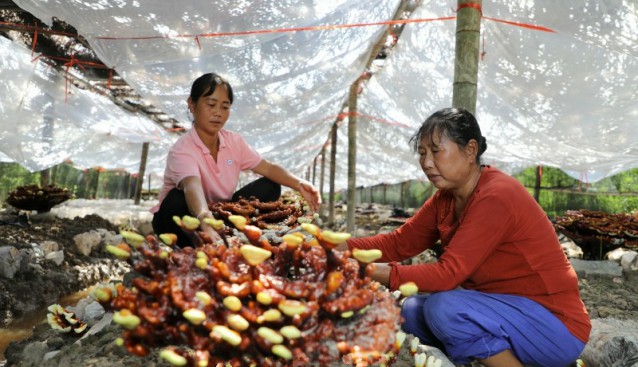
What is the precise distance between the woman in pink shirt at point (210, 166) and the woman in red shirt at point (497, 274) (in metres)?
1.01

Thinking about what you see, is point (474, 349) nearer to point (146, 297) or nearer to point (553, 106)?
point (146, 297)

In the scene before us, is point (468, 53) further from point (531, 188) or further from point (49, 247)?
point (531, 188)

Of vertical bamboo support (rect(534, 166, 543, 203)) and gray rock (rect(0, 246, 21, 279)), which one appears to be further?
vertical bamboo support (rect(534, 166, 543, 203))

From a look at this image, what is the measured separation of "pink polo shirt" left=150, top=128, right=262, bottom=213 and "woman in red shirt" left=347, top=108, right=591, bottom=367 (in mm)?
1516

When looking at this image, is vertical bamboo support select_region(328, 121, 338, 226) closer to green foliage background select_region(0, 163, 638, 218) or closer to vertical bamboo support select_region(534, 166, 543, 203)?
green foliage background select_region(0, 163, 638, 218)

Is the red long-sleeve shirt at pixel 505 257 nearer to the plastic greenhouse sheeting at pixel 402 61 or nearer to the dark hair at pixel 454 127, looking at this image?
the dark hair at pixel 454 127

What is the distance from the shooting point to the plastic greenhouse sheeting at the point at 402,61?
157 inches

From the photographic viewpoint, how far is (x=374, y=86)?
916cm

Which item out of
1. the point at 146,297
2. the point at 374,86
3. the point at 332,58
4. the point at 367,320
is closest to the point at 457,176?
the point at 367,320

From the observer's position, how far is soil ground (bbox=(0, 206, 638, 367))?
2354 millimetres

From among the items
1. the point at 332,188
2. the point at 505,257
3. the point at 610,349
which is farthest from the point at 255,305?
the point at 332,188

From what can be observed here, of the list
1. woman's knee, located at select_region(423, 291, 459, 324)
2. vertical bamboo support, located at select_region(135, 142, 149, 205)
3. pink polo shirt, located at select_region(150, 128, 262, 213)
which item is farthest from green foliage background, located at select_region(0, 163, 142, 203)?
woman's knee, located at select_region(423, 291, 459, 324)

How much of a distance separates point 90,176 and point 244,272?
23.8 m

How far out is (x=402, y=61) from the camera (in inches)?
285
